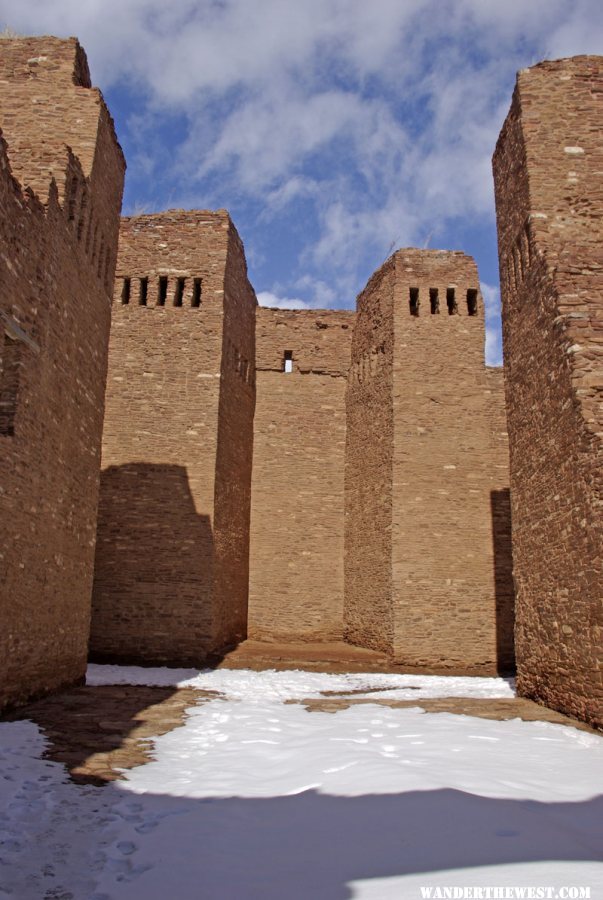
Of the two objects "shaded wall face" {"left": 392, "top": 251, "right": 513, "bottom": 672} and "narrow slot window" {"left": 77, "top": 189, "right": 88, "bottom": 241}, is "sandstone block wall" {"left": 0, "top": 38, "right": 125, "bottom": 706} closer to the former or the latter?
"narrow slot window" {"left": 77, "top": 189, "right": 88, "bottom": 241}

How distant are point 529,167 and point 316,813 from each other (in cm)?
952

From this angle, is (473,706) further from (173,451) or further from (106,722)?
(173,451)

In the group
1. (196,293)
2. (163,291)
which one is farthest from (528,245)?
(163,291)

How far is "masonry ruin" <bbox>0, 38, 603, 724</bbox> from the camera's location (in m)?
8.62

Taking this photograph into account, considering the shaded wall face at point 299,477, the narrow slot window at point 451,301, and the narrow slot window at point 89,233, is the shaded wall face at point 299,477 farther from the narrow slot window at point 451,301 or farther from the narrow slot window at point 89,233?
the narrow slot window at point 89,233

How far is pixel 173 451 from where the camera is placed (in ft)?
50.2

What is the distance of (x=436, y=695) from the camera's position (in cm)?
1087

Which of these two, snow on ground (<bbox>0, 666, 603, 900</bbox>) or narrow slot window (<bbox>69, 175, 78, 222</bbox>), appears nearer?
snow on ground (<bbox>0, 666, 603, 900</bbox>)

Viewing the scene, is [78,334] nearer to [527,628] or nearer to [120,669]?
[120,669]

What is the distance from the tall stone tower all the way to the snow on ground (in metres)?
7.79

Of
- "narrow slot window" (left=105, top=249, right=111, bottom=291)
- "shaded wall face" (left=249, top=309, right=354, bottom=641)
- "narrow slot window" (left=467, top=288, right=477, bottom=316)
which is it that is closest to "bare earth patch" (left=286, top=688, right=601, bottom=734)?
"shaded wall face" (left=249, top=309, right=354, bottom=641)

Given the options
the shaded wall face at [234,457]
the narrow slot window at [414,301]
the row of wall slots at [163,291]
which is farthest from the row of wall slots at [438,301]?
the row of wall slots at [163,291]

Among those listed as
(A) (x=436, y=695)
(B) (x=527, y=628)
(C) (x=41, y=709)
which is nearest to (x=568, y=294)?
(B) (x=527, y=628)

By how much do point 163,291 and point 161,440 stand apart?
3.86 m
